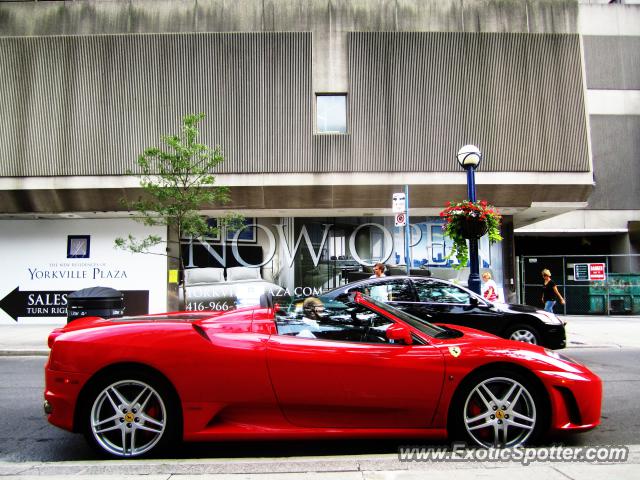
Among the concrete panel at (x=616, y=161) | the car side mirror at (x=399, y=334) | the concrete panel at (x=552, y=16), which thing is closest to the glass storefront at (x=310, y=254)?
the concrete panel at (x=552, y=16)

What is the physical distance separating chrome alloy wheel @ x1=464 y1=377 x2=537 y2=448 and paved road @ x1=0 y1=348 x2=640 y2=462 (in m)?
0.53

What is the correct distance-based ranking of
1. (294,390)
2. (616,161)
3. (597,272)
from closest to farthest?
(294,390) < (597,272) < (616,161)

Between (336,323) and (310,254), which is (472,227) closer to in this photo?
(336,323)

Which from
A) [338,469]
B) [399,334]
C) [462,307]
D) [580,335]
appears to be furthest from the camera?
[580,335]

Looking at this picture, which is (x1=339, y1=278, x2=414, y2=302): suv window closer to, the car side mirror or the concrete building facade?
the car side mirror

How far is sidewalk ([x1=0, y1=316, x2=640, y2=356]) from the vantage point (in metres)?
10.4

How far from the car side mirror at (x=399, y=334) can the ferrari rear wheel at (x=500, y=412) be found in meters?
0.55

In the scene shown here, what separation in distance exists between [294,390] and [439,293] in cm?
509

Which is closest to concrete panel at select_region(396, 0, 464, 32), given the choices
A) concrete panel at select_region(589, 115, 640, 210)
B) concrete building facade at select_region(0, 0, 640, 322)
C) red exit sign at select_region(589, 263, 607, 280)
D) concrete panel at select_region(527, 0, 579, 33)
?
concrete building facade at select_region(0, 0, 640, 322)

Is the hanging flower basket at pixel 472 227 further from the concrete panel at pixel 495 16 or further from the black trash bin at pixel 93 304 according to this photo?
the concrete panel at pixel 495 16

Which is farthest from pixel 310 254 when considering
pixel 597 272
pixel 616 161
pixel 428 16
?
pixel 616 161

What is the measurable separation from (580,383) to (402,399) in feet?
4.68

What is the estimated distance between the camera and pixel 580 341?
10.9 meters

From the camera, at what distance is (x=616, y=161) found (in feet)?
76.0
